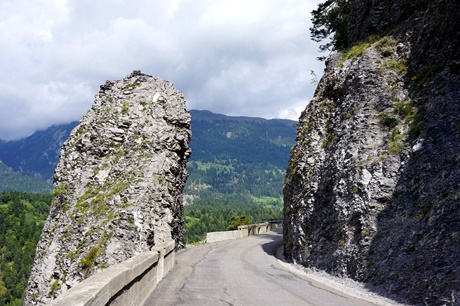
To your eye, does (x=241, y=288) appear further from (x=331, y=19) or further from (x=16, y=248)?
(x=16, y=248)

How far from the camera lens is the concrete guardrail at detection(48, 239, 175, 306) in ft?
17.0

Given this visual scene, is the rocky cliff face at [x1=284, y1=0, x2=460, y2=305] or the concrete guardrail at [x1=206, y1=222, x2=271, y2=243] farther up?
the rocky cliff face at [x1=284, y1=0, x2=460, y2=305]

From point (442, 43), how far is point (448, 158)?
841 centimetres

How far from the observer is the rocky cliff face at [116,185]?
23.2m

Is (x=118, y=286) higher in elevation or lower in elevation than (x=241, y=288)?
higher

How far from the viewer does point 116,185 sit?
27.2m

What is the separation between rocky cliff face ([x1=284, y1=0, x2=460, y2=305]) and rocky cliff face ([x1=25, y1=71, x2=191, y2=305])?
9.74 metres

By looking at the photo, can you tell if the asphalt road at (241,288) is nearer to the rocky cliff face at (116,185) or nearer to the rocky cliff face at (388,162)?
the rocky cliff face at (388,162)

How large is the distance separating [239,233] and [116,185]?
2226cm

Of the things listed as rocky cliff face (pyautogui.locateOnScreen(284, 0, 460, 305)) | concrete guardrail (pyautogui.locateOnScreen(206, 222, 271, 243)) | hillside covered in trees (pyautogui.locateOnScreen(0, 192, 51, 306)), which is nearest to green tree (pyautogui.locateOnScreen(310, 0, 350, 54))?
rocky cliff face (pyautogui.locateOnScreen(284, 0, 460, 305))

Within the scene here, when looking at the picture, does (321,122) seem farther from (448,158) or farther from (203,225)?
(203,225)

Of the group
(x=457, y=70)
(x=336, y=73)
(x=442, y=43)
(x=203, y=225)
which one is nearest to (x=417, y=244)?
(x=457, y=70)

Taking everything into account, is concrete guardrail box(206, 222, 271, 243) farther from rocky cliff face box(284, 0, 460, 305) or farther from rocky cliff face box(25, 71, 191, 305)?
rocky cliff face box(284, 0, 460, 305)

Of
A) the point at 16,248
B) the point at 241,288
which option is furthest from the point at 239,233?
the point at 16,248
